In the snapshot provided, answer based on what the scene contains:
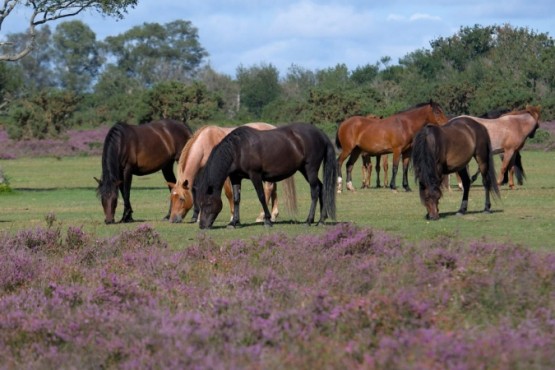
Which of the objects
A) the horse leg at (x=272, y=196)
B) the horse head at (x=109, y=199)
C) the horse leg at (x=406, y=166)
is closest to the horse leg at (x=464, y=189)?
the horse leg at (x=272, y=196)

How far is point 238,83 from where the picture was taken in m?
118

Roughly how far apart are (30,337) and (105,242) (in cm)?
558

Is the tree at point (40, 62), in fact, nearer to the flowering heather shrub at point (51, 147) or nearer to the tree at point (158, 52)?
the tree at point (158, 52)

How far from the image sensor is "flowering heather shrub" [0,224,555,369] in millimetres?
7848

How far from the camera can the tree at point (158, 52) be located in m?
152

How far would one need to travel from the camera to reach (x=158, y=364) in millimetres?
7996

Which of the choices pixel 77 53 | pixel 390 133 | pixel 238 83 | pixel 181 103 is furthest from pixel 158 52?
pixel 390 133

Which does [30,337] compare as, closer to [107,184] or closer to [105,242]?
[105,242]

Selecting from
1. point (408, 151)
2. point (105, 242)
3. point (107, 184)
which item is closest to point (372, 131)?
point (408, 151)

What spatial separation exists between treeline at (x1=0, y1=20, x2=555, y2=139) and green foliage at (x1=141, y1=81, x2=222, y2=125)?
62 mm

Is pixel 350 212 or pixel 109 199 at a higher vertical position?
pixel 109 199

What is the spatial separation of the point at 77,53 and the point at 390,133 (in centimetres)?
14451

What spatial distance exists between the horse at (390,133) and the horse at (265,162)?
9.83m

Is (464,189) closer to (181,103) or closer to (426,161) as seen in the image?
(426,161)
